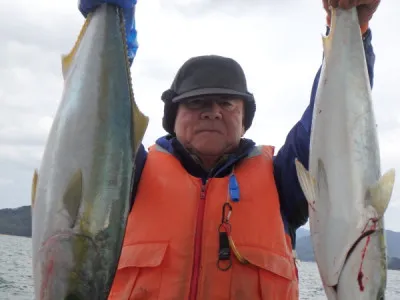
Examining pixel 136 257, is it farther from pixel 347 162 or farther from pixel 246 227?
pixel 347 162

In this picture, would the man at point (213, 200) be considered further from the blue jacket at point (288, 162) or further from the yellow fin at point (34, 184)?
the yellow fin at point (34, 184)

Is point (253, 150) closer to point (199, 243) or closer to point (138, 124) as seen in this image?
point (199, 243)

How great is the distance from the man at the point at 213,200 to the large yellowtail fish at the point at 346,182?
0.44 m

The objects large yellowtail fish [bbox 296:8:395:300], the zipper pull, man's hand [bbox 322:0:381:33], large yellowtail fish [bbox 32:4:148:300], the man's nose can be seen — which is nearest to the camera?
large yellowtail fish [bbox 32:4:148:300]

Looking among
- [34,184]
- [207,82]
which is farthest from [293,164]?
[34,184]

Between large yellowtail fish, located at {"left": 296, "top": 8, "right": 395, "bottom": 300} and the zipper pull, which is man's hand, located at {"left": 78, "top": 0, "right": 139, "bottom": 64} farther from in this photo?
large yellowtail fish, located at {"left": 296, "top": 8, "right": 395, "bottom": 300}

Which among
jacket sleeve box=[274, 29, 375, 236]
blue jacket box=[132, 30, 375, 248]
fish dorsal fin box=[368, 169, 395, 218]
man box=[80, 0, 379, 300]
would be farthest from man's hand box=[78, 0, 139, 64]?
Answer: fish dorsal fin box=[368, 169, 395, 218]

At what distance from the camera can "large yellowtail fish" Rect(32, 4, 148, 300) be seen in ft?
8.19

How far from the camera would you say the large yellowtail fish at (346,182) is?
2.60 m

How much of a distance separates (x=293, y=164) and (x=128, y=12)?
5.40ft

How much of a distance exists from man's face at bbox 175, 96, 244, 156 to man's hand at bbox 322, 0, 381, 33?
1063 millimetres

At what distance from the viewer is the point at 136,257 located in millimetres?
3654

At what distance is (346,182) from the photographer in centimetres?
276

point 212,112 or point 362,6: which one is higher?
point 362,6
